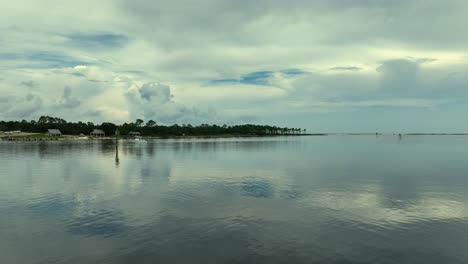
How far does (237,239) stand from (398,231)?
13.5m

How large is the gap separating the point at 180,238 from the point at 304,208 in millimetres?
15039

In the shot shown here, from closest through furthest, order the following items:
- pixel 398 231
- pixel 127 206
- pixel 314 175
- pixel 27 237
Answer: pixel 27 237
pixel 398 231
pixel 127 206
pixel 314 175

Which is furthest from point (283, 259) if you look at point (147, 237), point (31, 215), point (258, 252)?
point (31, 215)

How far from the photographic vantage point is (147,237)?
24141 millimetres

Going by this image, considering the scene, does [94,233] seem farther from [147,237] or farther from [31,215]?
[31,215]

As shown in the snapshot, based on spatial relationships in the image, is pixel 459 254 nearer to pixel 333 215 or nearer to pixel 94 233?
pixel 333 215

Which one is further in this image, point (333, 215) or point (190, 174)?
point (190, 174)

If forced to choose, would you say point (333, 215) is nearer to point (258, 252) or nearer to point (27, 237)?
point (258, 252)

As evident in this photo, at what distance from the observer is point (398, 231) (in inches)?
1039

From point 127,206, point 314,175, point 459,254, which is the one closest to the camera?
point 459,254

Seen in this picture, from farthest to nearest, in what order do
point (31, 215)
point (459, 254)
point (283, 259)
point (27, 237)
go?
point (31, 215), point (27, 237), point (459, 254), point (283, 259)

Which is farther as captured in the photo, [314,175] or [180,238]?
[314,175]

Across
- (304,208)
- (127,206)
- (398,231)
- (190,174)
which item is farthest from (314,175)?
(127,206)

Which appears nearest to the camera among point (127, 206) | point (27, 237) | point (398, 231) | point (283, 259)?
point (283, 259)
